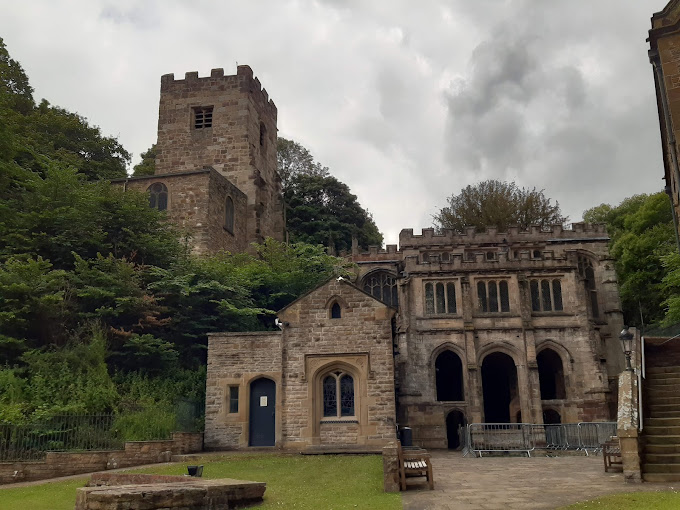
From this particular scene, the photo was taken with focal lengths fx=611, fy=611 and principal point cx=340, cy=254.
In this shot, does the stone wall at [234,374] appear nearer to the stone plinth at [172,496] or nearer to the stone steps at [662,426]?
the stone plinth at [172,496]

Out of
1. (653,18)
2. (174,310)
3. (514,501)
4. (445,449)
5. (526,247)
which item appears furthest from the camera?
(526,247)

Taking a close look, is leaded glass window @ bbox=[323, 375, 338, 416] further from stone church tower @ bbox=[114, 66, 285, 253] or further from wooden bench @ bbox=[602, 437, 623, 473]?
stone church tower @ bbox=[114, 66, 285, 253]

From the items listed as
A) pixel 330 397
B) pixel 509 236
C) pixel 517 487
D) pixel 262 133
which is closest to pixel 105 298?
pixel 330 397

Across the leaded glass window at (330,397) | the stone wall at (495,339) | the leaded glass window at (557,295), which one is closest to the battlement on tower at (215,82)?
the stone wall at (495,339)

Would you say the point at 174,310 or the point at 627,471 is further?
the point at 174,310

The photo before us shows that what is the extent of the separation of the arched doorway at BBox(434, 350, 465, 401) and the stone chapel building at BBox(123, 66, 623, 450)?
3.1 inches

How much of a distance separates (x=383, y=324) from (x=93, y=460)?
385 inches

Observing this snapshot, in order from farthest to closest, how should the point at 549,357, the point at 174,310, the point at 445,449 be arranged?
the point at 549,357 < the point at 445,449 < the point at 174,310

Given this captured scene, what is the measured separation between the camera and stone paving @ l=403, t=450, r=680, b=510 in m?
10.4

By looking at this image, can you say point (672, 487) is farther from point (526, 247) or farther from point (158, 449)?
point (526, 247)

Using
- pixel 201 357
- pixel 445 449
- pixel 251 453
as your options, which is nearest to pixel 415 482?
pixel 251 453

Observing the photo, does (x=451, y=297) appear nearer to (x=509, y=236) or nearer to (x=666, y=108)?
(x=509, y=236)

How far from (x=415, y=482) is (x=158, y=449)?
9100mm

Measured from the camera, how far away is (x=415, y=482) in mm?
13023
